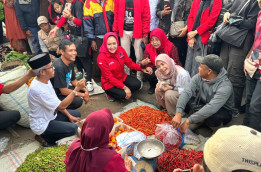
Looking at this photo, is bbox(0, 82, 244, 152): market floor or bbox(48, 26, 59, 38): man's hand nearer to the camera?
bbox(0, 82, 244, 152): market floor

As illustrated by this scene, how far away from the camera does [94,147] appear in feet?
5.84

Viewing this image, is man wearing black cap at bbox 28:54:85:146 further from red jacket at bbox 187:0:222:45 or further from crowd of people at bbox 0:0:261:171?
red jacket at bbox 187:0:222:45

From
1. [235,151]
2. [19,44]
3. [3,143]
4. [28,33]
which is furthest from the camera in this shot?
[19,44]

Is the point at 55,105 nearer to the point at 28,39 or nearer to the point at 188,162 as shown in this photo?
the point at 188,162

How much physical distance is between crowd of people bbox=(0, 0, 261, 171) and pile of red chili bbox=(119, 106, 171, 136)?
0.21 metres

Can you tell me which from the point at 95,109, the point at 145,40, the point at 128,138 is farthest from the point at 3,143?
the point at 145,40

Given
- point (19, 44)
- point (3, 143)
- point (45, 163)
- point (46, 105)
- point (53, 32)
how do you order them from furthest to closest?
point (19, 44) → point (53, 32) → point (3, 143) → point (46, 105) → point (45, 163)

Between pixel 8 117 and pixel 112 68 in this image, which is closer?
pixel 8 117

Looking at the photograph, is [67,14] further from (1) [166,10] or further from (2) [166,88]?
(2) [166,88]

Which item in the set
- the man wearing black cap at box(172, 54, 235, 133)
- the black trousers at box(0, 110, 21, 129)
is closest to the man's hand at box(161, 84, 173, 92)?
the man wearing black cap at box(172, 54, 235, 133)

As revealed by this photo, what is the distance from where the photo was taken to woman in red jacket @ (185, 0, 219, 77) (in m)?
3.62

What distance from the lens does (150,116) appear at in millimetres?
3750

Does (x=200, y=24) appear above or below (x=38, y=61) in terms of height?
above

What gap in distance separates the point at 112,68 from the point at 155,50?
0.98 meters
